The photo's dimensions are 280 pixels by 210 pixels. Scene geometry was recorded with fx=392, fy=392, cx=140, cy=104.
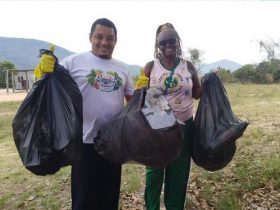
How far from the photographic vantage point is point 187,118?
3061mm

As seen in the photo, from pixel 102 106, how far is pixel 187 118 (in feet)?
2.42

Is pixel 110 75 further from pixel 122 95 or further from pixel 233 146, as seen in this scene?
pixel 233 146

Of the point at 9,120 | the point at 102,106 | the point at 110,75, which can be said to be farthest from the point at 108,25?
the point at 9,120

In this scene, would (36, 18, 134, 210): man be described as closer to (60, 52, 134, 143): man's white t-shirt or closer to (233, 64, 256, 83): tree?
(60, 52, 134, 143): man's white t-shirt

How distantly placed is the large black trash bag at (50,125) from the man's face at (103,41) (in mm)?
286

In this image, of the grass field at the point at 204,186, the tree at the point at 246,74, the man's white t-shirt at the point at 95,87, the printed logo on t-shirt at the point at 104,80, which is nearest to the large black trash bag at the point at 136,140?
the man's white t-shirt at the point at 95,87

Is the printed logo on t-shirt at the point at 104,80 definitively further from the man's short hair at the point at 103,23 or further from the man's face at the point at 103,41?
the man's short hair at the point at 103,23

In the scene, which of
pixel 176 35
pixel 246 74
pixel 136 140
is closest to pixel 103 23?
pixel 176 35

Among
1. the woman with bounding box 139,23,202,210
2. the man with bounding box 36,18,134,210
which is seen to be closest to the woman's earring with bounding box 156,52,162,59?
the woman with bounding box 139,23,202,210

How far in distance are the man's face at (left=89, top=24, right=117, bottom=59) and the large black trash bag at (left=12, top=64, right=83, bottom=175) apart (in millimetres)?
286

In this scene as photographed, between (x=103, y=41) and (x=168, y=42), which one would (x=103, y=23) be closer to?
(x=103, y=41)

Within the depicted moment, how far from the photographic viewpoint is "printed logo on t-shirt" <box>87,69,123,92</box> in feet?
8.68

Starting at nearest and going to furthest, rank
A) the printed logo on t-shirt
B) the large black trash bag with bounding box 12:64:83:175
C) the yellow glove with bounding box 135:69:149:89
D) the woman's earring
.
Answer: the large black trash bag with bounding box 12:64:83:175 → the printed logo on t-shirt → the yellow glove with bounding box 135:69:149:89 → the woman's earring

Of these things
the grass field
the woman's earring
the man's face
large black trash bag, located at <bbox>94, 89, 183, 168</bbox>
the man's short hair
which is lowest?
the grass field
